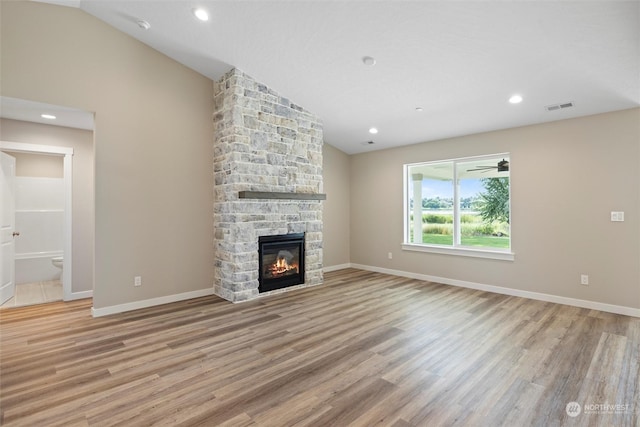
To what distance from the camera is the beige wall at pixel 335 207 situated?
21.5 ft

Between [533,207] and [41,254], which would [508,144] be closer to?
[533,207]

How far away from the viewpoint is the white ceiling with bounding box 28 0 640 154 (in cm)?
269

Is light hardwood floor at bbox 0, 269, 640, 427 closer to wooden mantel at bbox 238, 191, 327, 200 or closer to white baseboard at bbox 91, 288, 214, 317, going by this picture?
white baseboard at bbox 91, 288, 214, 317

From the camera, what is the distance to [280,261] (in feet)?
16.3

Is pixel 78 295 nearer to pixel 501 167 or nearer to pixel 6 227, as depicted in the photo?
pixel 6 227

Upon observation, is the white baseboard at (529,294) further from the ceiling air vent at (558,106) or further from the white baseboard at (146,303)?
the white baseboard at (146,303)

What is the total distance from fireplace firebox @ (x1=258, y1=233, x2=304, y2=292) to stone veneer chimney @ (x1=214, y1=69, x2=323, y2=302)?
0.35 feet

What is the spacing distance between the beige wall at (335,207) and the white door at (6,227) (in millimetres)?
5001

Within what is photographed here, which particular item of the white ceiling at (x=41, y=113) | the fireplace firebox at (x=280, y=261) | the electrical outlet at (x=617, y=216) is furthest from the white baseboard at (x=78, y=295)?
the electrical outlet at (x=617, y=216)

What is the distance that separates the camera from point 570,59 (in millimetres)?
3039

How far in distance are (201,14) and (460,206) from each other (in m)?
4.85

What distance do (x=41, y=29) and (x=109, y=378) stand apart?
12.3 ft

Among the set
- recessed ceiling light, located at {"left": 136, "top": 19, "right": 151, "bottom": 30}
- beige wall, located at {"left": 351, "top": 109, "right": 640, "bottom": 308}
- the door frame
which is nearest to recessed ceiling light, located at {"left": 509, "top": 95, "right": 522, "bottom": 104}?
beige wall, located at {"left": 351, "top": 109, "right": 640, "bottom": 308}

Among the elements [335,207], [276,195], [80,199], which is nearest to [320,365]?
[276,195]
